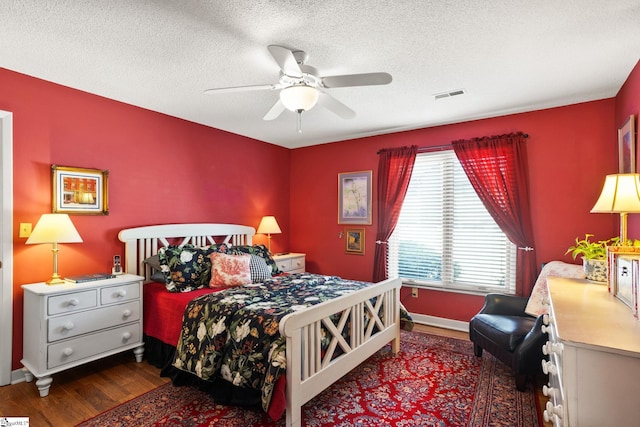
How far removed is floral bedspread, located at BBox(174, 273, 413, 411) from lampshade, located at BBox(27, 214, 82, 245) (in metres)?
1.09

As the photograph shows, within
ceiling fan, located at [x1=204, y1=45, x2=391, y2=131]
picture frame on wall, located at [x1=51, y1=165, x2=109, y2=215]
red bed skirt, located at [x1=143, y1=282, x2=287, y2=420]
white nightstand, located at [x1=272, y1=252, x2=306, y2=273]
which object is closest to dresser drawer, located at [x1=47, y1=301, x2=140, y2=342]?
red bed skirt, located at [x1=143, y1=282, x2=287, y2=420]

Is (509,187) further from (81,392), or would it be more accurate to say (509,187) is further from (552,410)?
(81,392)

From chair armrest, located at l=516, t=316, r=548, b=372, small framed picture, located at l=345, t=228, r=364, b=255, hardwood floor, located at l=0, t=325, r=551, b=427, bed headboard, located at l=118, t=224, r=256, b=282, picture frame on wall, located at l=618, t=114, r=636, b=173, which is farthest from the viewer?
small framed picture, located at l=345, t=228, r=364, b=255

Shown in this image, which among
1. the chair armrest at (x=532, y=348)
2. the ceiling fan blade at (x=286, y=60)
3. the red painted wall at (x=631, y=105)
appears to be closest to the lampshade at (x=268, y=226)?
the ceiling fan blade at (x=286, y=60)

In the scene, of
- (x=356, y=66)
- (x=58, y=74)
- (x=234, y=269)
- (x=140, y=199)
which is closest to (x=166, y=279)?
(x=234, y=269)

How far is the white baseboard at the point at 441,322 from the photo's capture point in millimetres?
3922

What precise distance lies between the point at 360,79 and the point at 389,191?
242 cm

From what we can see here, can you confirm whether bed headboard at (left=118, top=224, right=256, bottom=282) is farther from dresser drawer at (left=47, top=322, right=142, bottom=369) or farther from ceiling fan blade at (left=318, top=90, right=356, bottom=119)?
ceiling fan blade at (left=318, top=90, right=356, bottom=119)

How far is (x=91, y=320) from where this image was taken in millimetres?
2709

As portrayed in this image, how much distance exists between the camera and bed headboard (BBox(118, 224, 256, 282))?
130 inches

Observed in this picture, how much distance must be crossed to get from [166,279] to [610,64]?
4030mm

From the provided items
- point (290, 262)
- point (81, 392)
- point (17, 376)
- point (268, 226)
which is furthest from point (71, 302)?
point (290, 262)

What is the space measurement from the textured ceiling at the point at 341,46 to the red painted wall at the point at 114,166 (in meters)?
0.22

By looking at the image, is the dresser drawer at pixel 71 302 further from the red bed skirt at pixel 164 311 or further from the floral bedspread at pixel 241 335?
the floral bedspread at pixel 241 335
